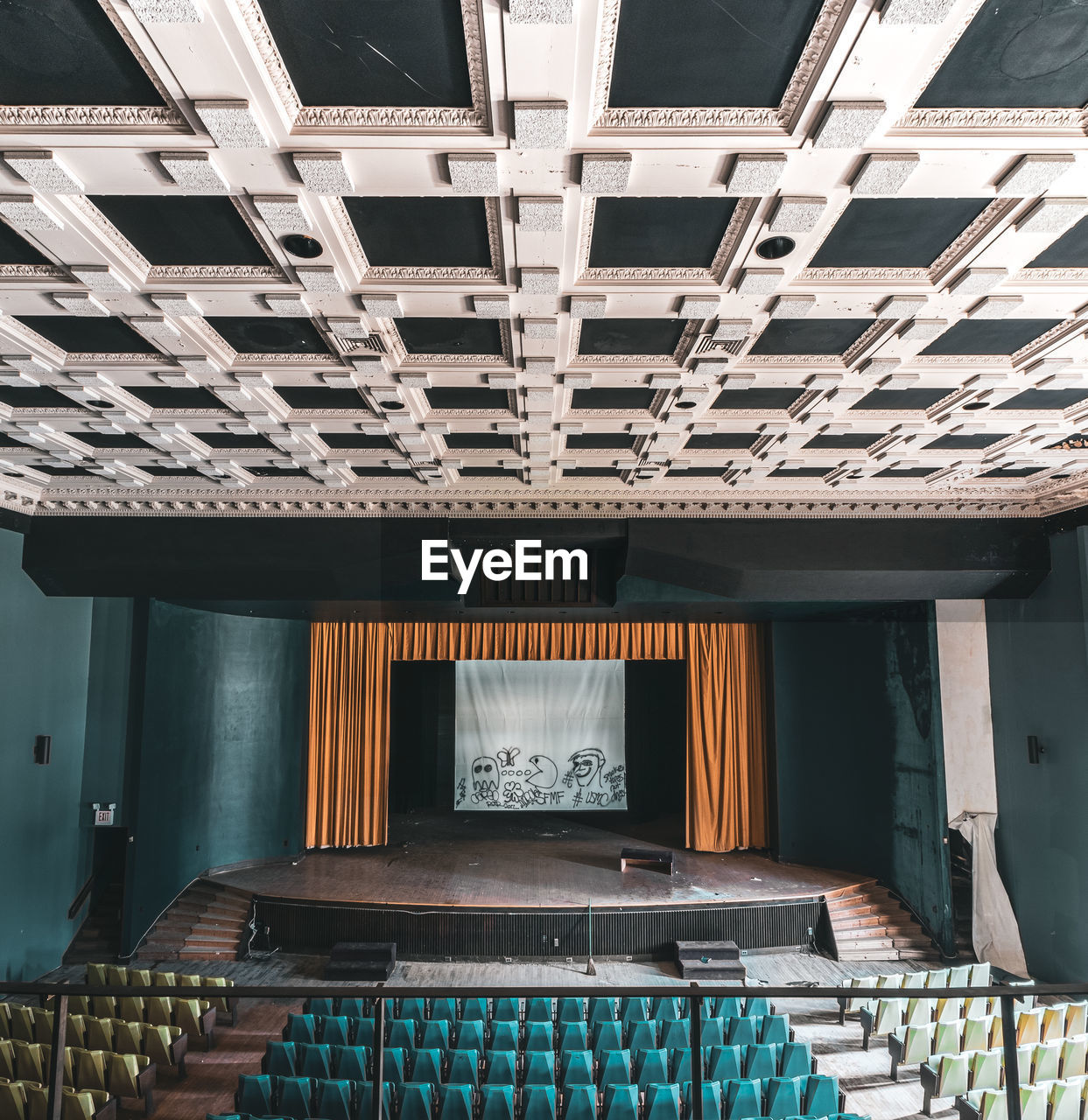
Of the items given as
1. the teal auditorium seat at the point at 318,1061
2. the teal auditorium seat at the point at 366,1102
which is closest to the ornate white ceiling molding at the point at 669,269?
the teal auditorium seat at the point at 366,1102

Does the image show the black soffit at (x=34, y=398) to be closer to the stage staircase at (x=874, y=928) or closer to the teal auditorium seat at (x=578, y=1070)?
the teal auditorium seat at (x=578, y=1070)

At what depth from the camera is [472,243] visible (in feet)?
16.1

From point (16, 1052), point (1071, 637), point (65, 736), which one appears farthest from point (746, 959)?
point (65, 736)

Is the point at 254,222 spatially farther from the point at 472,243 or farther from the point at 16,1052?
the point at 16,1052

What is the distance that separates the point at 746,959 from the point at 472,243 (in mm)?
11626

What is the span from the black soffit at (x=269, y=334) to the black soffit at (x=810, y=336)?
351 cm

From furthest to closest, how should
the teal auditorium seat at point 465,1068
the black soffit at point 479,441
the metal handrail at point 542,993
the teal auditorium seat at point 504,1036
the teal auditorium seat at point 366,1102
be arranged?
1. the black soffit at point 479,441
2. the teal auditorium seat at point 504,1036
3. the teal auditorium seat at point 465,1068
4. the teal auditorium seat at point 366,1102
5. the metal handrail at point 542,993

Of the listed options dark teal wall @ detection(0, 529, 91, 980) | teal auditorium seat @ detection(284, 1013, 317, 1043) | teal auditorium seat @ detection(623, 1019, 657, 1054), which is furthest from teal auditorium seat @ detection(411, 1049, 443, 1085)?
dark teal wall @ detection(0, 529, 91, 980)

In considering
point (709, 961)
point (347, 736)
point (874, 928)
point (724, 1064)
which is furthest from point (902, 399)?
point (347, 736)

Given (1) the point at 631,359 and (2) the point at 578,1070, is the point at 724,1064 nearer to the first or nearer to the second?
(2) the point at 578,1070

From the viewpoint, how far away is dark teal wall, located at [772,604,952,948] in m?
12.8

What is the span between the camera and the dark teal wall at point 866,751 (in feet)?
42.1

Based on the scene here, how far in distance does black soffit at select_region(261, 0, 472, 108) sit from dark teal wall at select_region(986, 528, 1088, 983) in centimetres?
Result: 1041

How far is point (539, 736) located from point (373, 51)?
1544 centimetres
